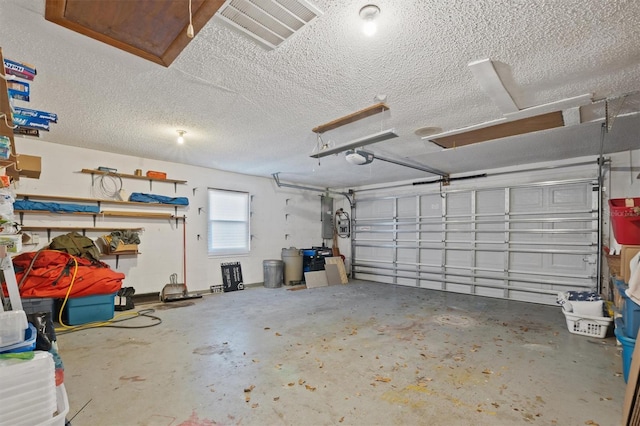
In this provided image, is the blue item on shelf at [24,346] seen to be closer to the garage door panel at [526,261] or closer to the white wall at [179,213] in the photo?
the white wall at [179,213]

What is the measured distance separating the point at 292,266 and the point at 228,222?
1.83 metres

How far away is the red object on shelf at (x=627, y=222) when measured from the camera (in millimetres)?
3020

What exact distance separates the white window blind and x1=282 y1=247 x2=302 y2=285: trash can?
3.13ft

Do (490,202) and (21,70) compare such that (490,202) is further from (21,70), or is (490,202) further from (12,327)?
(12,327)

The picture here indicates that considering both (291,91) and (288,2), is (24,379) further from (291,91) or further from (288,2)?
(291,91)

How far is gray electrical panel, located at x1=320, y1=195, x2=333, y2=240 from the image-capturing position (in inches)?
333

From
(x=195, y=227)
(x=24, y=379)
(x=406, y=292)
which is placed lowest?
(x=406, y=292)

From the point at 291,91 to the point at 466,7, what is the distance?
5.02ft

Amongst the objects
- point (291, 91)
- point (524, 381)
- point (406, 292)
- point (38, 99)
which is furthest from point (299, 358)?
point (406, 292)

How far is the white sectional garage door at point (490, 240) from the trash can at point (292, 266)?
2014 millimetres

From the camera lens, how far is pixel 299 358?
288 cm

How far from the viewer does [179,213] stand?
229 inches

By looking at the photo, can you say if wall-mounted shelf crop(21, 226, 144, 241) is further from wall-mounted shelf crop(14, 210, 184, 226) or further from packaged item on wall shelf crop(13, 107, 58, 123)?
packaged item on wall shelf crop(13, 107, 58, 123)

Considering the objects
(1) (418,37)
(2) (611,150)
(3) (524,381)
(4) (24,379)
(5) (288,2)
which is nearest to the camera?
(4) (24,379)
